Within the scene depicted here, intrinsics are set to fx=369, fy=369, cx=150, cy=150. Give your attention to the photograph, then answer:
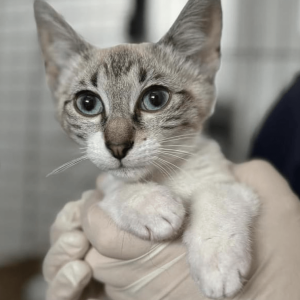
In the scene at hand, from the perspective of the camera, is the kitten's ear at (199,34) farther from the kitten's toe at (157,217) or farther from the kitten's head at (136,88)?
the kitten's toe at (157,217)

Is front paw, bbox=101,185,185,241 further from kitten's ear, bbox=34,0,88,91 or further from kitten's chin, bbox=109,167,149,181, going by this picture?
kitten's ear, bbox=34,0,88,91

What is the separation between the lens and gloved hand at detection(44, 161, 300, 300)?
0.71 metres

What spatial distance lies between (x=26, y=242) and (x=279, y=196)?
1170 millimetres

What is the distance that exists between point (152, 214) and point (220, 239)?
123mm

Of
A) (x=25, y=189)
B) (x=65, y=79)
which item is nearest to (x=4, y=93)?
(x=25, y=189)

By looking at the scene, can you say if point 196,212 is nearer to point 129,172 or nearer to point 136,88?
point 129,172

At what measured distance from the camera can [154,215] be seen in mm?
639

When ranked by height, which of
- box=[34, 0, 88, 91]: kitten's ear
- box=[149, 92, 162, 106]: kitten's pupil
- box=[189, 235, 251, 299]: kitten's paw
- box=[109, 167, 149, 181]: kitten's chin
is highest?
box=[34, 0, 88, 91]: kitten's ear

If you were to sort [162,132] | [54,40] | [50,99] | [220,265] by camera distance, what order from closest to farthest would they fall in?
[220,265], [162,132], [54,40], [50,99]

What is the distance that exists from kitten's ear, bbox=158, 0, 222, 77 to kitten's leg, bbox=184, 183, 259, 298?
11.0 inches

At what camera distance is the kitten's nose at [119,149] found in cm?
64

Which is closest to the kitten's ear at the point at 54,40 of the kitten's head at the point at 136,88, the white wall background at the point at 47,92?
the kitten's head at the point at 136,88

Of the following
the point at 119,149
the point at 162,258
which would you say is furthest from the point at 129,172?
the point at 162,258

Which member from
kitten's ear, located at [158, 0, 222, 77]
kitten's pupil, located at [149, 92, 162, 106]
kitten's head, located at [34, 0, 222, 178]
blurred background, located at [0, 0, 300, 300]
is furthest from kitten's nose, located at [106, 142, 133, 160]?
blurred background, located at [0, 0, 300, 300]
